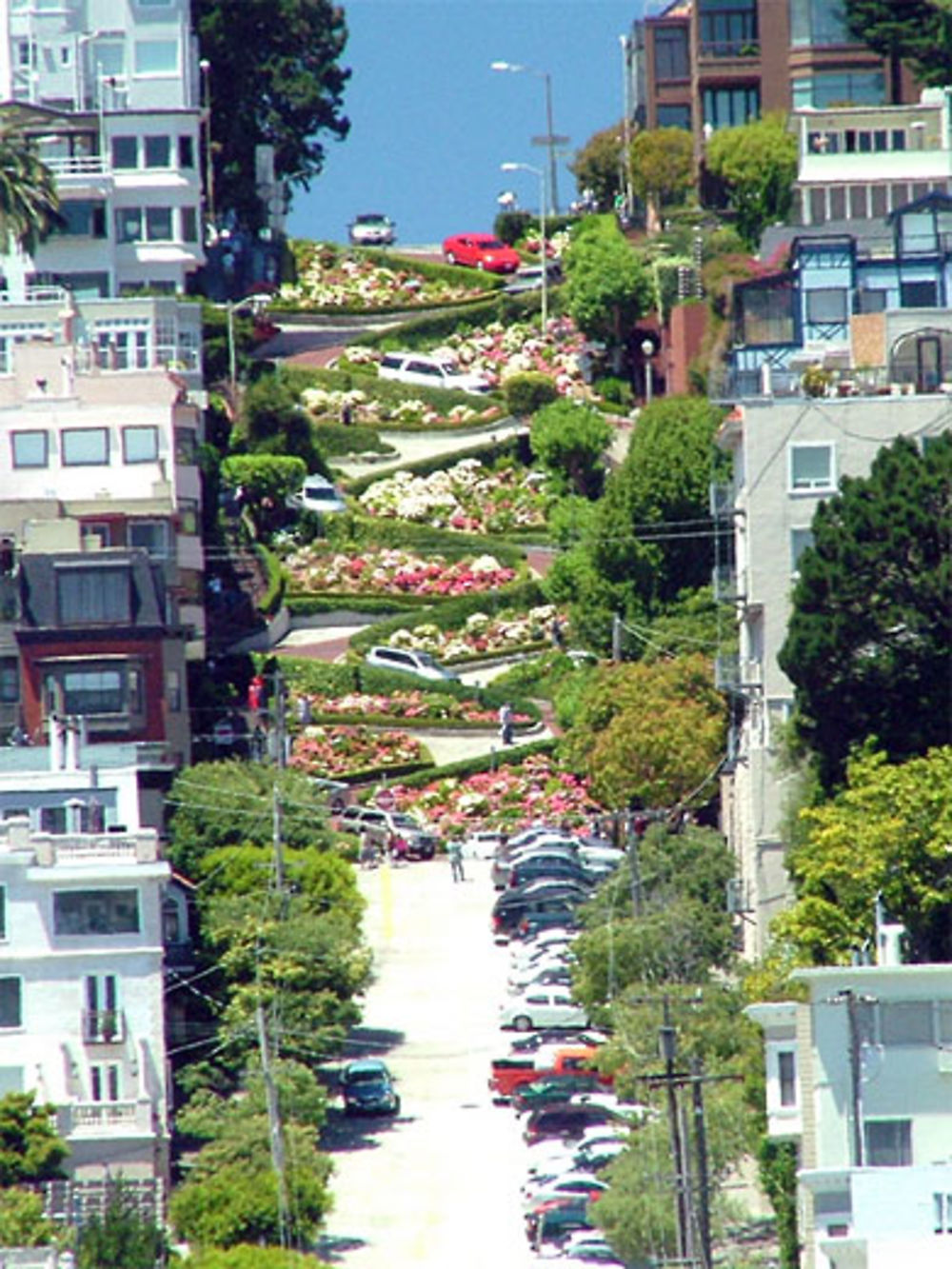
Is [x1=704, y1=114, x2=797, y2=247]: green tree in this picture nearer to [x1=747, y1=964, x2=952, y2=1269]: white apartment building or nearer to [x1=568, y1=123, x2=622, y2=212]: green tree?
[x1=568, y1=123, x2=622, y2=212]: green tree

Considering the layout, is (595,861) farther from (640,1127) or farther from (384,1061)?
(640,1127)

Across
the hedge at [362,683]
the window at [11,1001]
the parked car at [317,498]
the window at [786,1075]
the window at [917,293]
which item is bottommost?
the window at [786,1075]

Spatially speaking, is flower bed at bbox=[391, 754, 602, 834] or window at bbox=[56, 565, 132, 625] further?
flower bed at bbox=[391, 754, 602, 834]

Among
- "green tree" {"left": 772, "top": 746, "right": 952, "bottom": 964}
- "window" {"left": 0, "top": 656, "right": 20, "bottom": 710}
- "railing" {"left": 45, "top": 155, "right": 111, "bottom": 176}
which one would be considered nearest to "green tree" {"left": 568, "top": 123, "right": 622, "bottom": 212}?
"railing" {"left": 45, "top": 155, "right": 111, "bottom": 176}

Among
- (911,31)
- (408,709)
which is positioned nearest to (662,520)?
(408,709)

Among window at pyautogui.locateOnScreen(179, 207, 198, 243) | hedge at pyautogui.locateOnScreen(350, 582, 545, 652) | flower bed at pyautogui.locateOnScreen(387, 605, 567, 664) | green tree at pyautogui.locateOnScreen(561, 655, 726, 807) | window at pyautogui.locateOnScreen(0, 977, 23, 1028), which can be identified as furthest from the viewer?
window at pyautogui.locateOnScreen(179, 207, 198, 243)

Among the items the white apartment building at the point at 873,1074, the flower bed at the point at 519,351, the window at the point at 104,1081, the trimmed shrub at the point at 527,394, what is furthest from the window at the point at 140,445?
the white apartment building at the point at 873,1074

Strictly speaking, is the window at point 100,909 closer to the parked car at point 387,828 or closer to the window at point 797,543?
the window at point 797,543
